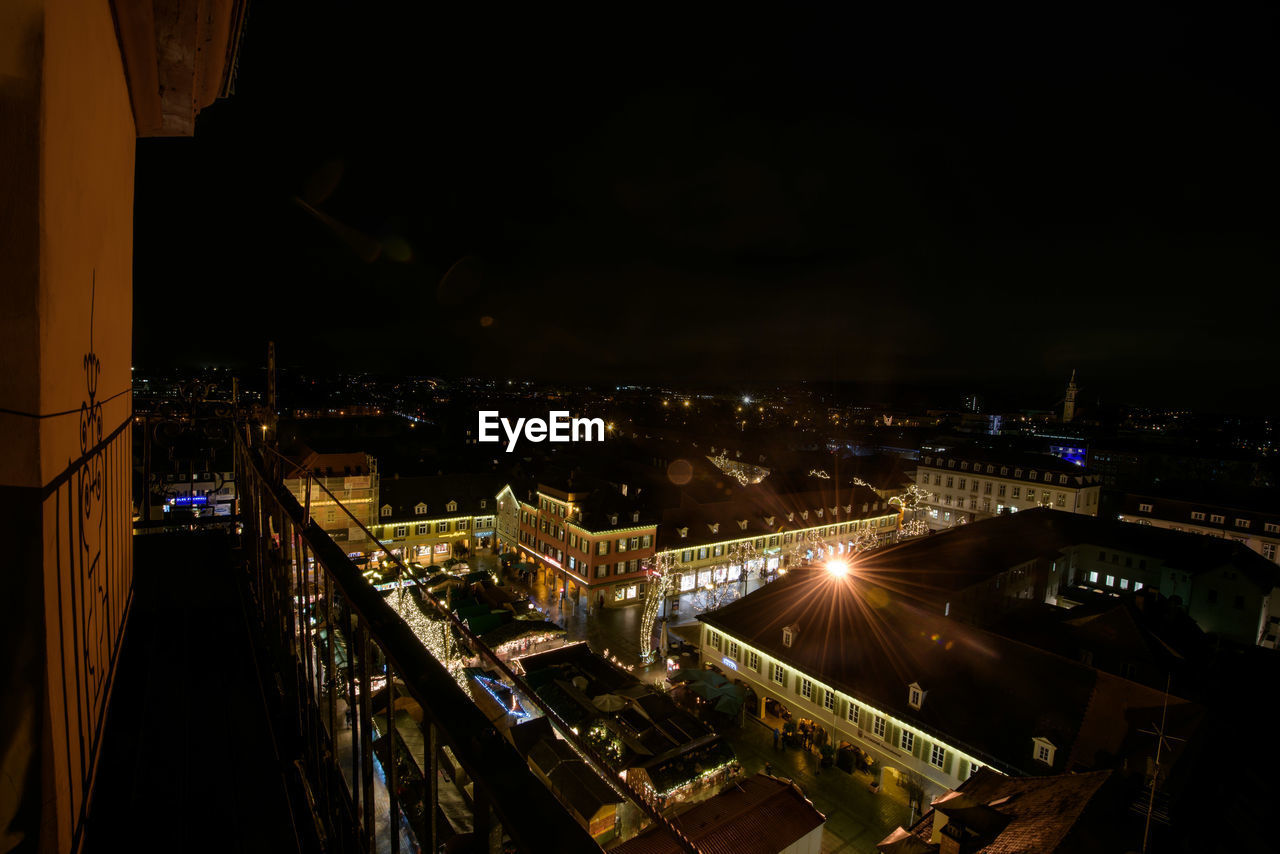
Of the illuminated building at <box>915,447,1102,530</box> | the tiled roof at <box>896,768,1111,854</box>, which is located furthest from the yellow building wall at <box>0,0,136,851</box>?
the illuminated building at <box>915,447,1102,530</box>

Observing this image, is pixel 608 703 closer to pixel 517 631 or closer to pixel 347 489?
pixel 517 631

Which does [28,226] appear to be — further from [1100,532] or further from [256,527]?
[1100,532]

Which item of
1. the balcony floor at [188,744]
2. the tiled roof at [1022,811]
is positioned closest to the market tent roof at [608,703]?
the tiled roof at [1022,811]

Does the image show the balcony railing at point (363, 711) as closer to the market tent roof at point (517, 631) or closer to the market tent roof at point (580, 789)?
the market tent roof at point (580, 789)

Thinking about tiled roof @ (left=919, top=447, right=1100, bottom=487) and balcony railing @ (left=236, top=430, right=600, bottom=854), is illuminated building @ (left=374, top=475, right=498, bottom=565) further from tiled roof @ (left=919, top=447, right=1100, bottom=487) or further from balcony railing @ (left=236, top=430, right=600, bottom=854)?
tiled roof @ (left=919, top=447, right=1100, bottom=487)

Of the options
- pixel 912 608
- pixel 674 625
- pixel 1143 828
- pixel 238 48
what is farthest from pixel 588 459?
pixel 238 48

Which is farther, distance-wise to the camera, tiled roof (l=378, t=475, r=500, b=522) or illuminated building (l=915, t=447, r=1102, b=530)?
illuminated building (l=915, t=447, r=1102, b=530)
